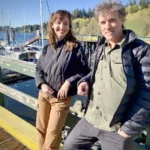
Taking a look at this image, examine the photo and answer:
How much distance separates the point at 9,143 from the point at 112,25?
2.12 metres

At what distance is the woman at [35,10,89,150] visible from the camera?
196cm

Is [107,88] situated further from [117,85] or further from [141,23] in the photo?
[141,23]

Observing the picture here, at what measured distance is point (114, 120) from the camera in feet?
4.85

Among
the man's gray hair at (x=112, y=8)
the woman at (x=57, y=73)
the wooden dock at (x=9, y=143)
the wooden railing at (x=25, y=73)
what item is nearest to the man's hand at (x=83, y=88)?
the woman at (x=57, y=73)

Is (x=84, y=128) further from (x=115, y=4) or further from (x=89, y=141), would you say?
(x=115, y=4)

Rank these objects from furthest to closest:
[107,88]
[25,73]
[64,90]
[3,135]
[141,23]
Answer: [141,23], [3,135], [25,73], [64,90], [107,88]

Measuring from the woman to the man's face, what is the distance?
52cm

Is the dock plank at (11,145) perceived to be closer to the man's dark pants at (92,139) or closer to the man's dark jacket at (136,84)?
the man's dark pants at (92,139)

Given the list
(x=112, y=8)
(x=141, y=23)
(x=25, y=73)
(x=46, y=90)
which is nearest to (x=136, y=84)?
(x=112, y=8)

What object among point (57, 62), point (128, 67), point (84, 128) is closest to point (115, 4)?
point (128, 67)

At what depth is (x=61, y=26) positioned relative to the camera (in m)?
2.00

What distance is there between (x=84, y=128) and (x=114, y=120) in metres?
0.34

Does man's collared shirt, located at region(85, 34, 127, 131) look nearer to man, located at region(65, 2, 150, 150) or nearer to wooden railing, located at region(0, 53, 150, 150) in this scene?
man, located at region(65, 2, 150, 150)

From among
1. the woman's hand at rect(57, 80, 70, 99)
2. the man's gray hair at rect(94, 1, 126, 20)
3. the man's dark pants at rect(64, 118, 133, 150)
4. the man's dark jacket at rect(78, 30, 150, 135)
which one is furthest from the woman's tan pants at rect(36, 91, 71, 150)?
the man's gray hair at rect(94, 1, 126, 20)
